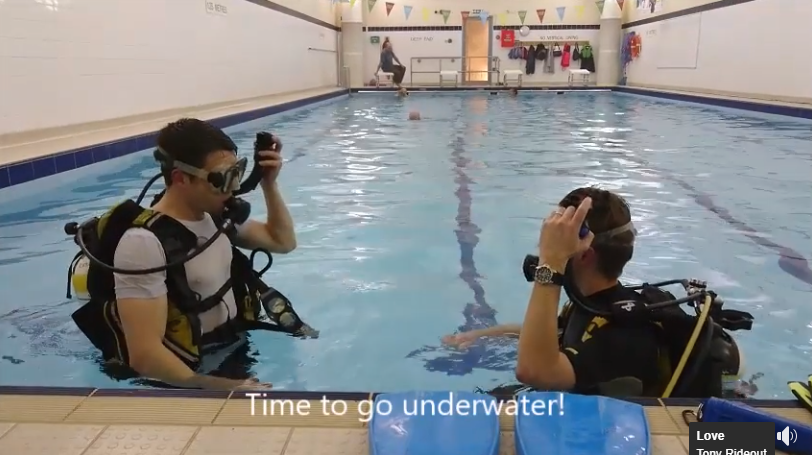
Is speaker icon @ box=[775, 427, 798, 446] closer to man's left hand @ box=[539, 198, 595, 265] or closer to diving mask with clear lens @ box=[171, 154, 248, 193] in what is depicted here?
man's left hand @ box=[539, 198, 595, 265]

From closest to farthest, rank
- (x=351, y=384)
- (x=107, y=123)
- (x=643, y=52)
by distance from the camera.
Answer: (x=351, y=384), (x=107, y=123), (x=643, y=52)

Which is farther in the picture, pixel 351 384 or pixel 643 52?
pixel 643 52


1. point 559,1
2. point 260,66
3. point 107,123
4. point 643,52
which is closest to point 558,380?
point 107,123

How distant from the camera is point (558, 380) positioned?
64.2 inches

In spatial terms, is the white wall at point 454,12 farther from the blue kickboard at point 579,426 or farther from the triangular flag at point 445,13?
the blue kickboard at point 579,426

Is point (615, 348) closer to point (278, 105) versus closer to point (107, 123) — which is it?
point (107, 123)

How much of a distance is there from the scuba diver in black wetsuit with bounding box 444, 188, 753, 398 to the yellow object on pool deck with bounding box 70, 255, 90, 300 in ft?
4.71

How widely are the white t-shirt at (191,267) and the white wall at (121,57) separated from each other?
16.6ft

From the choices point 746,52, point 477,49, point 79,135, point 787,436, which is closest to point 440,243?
point 787,436

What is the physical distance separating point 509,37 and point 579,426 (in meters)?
23.0

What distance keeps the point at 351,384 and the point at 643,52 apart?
1969 cm

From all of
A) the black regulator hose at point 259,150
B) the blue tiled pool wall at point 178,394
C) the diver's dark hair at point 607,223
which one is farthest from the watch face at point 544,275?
the black regulator hose at point 259,150

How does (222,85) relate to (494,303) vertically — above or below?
above
